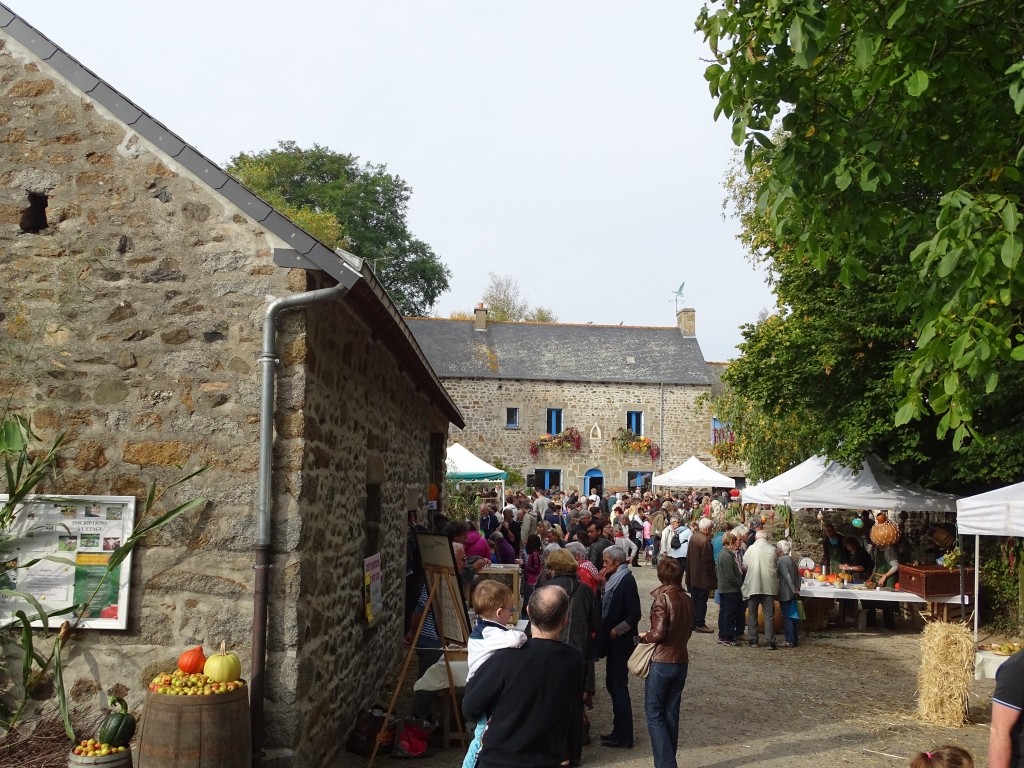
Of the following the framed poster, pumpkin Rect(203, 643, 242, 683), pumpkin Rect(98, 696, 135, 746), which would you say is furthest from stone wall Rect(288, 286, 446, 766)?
the framed poster

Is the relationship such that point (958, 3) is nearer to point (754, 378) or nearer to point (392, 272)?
point (754, 378)

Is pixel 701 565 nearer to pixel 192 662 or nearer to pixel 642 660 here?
pixel 642 660

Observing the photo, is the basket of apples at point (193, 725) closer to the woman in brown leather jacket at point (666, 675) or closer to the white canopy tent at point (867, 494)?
the woman in brown leather jacket at point (666, 675)

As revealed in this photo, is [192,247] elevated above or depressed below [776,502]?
above

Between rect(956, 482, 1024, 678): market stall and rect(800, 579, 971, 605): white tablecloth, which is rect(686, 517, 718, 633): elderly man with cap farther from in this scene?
rect(956, 482, 1024, 678): market stall

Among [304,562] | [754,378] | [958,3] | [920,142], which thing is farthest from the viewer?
[754,378]

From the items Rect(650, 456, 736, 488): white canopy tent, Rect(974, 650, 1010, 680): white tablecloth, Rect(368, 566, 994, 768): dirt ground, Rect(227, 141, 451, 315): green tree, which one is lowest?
Rect(368, 566, 994, 768): dirt ground

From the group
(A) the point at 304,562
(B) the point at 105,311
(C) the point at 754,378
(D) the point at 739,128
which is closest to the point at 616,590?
(A) the point at 304,562

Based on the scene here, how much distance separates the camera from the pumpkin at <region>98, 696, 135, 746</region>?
5.27 m

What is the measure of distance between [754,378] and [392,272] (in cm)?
3029

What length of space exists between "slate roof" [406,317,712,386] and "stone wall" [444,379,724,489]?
0.40 metres

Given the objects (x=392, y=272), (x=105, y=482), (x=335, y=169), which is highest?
(x=335, y=169)

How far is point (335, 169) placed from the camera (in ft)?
137

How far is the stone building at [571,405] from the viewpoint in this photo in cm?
3684
